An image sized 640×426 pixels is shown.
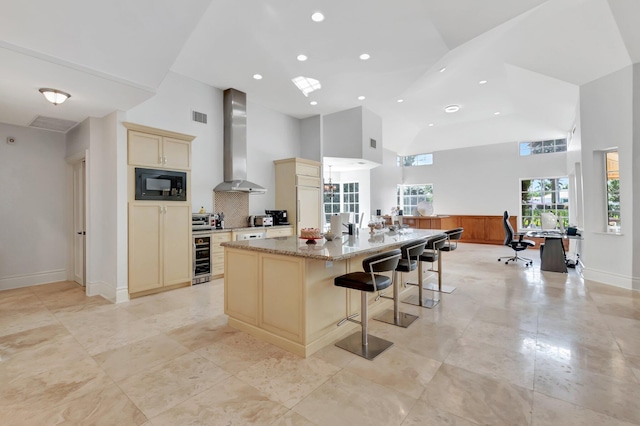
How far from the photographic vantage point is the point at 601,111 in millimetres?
4816

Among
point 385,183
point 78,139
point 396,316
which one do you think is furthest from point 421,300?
point 385,183

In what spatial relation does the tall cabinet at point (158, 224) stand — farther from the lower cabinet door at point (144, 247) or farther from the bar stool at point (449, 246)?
the bar stool at point (449, 246)

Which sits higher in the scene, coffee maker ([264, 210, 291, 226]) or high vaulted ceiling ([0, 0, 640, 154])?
high vaulted ceiling ([0, 0, 640, 154])

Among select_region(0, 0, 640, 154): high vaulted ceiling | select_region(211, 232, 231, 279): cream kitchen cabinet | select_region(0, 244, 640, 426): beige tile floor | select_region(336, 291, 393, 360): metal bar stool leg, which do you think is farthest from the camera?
select_region(211, 232, 231, 279): cream kitchen cabinet

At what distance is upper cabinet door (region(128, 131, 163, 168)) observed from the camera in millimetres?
4203

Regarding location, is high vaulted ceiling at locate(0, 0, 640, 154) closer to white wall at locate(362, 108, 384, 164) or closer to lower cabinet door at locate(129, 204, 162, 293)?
white wall at locate(362, 108, 384, 164)

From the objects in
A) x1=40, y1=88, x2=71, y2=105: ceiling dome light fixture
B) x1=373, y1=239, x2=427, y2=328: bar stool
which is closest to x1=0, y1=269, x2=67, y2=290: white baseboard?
x1=40, y1=88, x2=71, y2=105: ceiling dome light fixture

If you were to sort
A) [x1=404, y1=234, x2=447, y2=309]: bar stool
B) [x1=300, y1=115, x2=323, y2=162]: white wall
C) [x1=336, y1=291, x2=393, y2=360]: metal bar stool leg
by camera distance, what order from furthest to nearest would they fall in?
[x1=300, y1=115, x2=323, y2=162]: white wall, [x1=404, y1=234, x2=447, y2=309]: bar stool, [x1=336, y1=291, x2=393, y2=360]: metal bar stool leg

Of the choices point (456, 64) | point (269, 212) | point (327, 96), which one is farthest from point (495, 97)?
point (269, 212)

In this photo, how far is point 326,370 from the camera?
2.32 metres

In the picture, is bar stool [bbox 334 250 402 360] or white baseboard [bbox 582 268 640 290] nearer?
bar stool [bbox 334 250 402 360]

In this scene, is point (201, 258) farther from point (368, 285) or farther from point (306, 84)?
point (306, 84)

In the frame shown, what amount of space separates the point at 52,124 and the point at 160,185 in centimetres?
209

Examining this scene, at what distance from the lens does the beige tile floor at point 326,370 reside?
183cm
